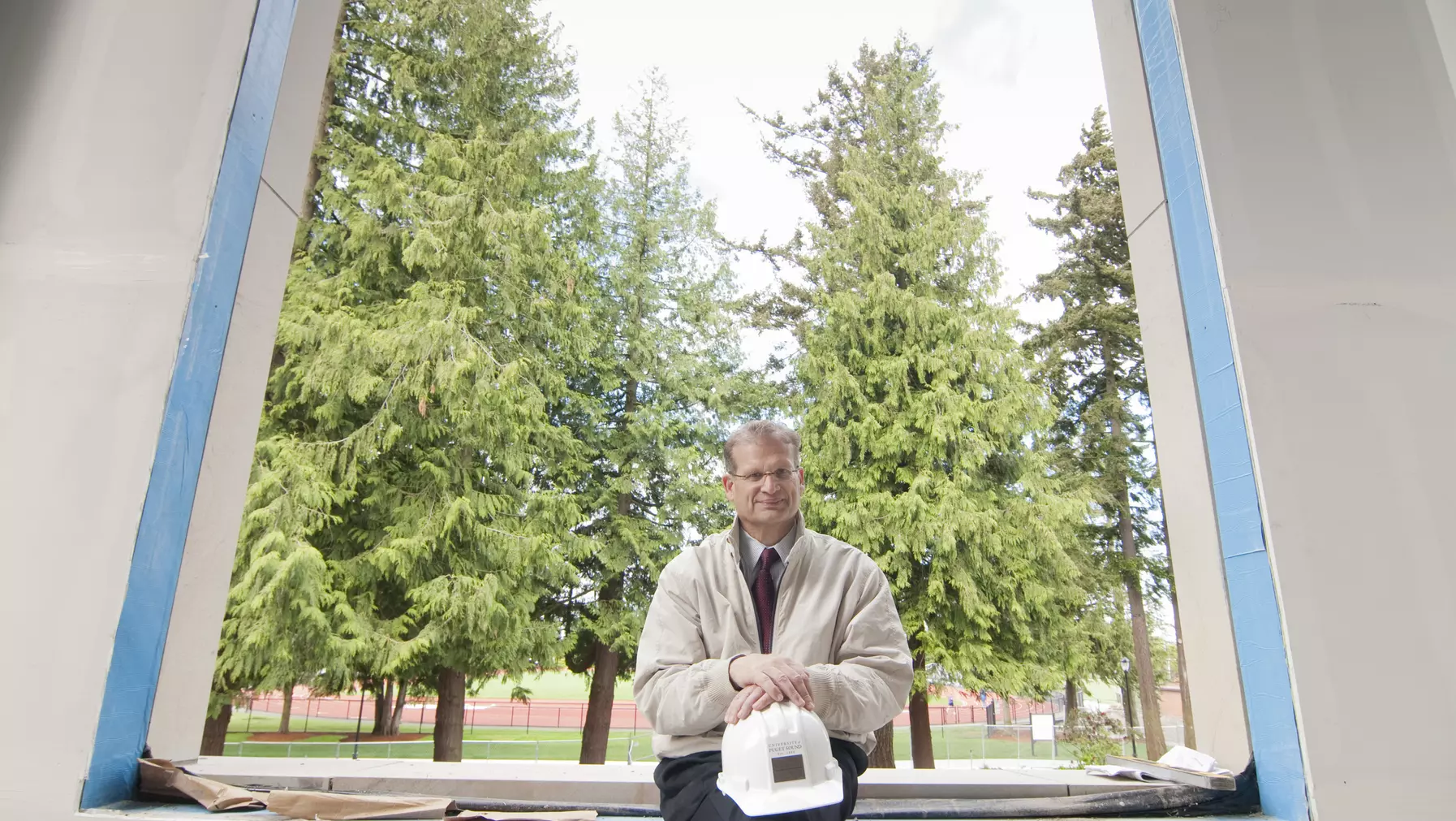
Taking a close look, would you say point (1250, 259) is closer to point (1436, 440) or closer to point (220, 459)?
point (1436, 440)

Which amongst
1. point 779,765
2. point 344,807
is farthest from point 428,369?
point 779,765

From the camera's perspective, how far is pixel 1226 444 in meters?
1.63

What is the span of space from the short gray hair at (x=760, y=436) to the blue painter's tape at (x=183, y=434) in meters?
1.19

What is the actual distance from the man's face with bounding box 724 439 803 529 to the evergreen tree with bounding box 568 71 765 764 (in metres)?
5.81

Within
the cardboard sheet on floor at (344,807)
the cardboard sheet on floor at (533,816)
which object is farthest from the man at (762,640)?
the cardboard sheet on floor at (344,807)

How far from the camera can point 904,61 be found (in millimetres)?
10062

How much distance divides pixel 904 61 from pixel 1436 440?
9.83m

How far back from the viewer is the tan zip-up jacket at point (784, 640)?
1198 mm

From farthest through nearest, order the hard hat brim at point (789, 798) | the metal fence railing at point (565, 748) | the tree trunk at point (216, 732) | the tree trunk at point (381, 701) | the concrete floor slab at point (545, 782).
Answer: the metal fence railing at point (565, 748)
the tree trunk at point (381, 701)
the tree trunk at point (216, 732)
the concrete floor slab at point (545, 782)
the hard hat brim at point (789, 798)

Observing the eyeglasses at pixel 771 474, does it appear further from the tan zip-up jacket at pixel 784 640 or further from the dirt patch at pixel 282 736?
the dirt patch at pixel 282 736

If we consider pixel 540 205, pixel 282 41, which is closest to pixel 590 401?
pixel 540 205

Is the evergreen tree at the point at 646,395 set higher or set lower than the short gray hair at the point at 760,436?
higher

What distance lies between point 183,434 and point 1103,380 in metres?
11.3

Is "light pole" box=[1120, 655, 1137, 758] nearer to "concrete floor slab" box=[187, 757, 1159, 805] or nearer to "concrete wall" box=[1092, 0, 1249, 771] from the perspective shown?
"concrete floor slab" box=[187, 757, 1159, 805]
